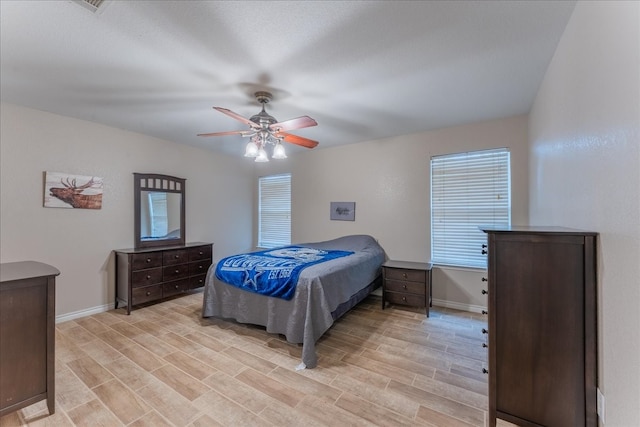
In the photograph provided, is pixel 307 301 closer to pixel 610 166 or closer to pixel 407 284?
pixel 407 284

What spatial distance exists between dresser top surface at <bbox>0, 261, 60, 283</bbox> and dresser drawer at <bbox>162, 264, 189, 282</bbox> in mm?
1935

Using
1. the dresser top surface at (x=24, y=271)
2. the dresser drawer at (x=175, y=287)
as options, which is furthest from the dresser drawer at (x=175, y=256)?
the dresser top surface at (x=24, y=271)

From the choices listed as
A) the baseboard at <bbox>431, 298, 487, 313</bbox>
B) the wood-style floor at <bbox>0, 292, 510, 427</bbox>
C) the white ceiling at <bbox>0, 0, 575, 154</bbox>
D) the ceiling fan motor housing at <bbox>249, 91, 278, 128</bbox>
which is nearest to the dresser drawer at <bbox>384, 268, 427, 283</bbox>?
the wood-style floor at <bbox>0, 292, 510, 427</bbox>

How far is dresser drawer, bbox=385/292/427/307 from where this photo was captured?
137 inches

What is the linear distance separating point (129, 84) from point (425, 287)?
13.0 feet

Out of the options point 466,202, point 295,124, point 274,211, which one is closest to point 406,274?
point 466,202

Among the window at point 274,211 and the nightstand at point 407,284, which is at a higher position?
the window at point 274,211

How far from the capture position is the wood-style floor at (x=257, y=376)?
5.73 ft

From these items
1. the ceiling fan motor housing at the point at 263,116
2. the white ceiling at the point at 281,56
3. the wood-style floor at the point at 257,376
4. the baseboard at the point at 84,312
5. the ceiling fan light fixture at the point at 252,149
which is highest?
the white ceiling at the point at 281,56

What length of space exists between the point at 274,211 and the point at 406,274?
316 cm

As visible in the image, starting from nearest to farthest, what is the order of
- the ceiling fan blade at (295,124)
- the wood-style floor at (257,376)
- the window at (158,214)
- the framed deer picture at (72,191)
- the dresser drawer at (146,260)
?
the wood-style floor at (257,376) < the ceiling fan blade at (295,124) < the framed deer picture at (72,191) < the dresser drawer at (146,260) < the window at (158,214)

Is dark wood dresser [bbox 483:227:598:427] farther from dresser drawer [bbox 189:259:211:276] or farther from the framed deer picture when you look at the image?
the framed deer picture

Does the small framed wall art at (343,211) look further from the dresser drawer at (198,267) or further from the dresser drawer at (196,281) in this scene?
the dresser drawer at (196,281)

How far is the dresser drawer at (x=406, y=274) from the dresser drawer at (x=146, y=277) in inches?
128
